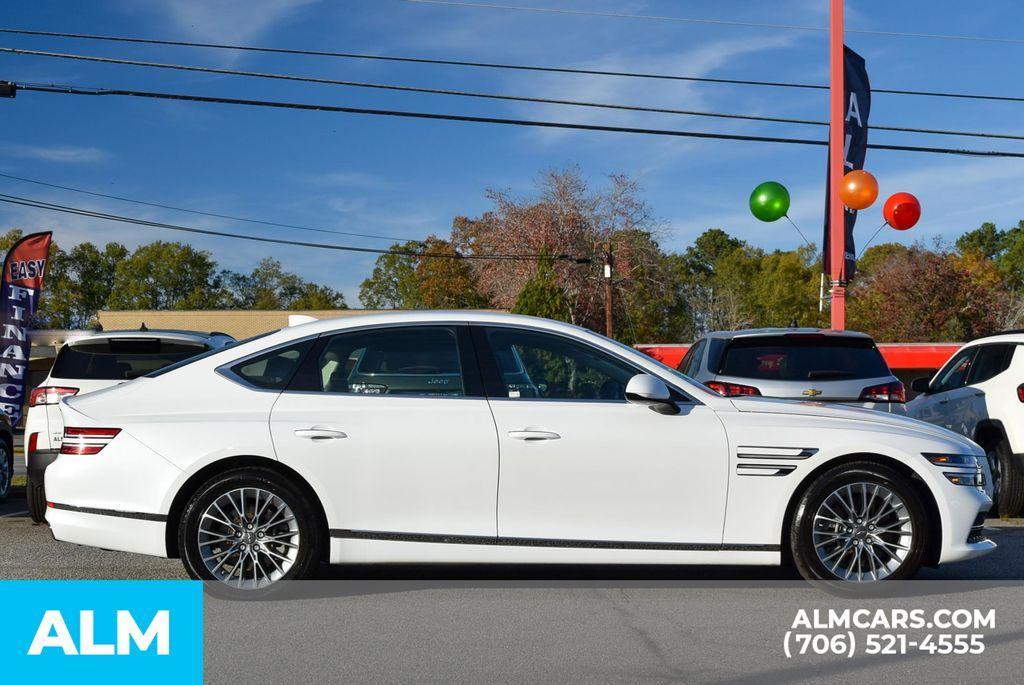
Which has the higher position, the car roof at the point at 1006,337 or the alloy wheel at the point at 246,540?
the car roof at the point at 1006,337

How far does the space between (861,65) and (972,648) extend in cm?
1334

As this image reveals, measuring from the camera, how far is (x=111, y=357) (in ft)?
29.8

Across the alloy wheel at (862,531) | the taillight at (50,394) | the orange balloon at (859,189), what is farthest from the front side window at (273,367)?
the orange balloon at (859,189)

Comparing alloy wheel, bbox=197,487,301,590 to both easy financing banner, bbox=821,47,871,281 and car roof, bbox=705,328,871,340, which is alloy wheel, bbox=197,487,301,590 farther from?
easy financing banner, bbox=821,47,871,281

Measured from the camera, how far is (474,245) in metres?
64.7

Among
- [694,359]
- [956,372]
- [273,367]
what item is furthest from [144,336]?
[956,372]

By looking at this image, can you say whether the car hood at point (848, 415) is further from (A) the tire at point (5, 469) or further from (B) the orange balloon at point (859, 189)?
(B) the orange balloon at point (859, 189)

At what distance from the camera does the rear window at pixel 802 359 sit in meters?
9.89

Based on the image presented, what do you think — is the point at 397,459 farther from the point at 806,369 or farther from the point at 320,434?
the point at 806,369

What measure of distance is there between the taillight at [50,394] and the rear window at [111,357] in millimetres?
242

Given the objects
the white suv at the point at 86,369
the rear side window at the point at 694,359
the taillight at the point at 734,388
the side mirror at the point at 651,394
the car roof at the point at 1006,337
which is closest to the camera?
the side mirror at the point at 651,394

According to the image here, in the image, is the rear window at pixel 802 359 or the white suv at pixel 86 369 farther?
the rear window at pixel 802 359

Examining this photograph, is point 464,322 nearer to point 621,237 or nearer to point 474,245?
point 621,237

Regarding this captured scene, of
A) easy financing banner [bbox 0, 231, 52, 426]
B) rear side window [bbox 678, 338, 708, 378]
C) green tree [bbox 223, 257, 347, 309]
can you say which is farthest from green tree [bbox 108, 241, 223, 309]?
rear side window [bbox 678, 338, 708, 378]
